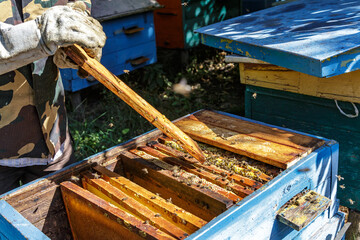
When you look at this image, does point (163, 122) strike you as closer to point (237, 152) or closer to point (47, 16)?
point (237, 152)

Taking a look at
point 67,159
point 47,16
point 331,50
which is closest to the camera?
point 47,16

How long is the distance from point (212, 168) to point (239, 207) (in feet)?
1.22

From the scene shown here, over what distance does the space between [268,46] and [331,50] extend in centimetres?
30

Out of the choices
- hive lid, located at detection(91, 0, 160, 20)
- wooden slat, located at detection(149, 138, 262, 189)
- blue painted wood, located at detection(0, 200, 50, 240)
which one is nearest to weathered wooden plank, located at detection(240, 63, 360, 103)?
wooden slat, located at detection(149, 138, 262, 189)

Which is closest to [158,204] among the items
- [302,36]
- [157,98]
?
[302,36]

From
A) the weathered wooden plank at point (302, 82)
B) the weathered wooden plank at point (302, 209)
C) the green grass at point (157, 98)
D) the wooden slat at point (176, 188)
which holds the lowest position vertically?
the green grass at point (157, 98)

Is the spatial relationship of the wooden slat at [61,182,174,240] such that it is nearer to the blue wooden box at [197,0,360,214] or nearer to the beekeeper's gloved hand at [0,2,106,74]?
the beekeeper's gloved hand at [0,2,106,74]

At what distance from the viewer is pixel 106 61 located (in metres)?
3.88

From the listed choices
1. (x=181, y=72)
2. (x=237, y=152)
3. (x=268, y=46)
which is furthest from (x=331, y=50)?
(x=181, y=72)

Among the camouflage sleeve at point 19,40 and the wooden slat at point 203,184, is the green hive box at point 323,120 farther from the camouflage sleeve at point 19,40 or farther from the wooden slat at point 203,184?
the camouflage sleeve at point 19,40

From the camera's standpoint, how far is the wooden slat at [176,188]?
149cm

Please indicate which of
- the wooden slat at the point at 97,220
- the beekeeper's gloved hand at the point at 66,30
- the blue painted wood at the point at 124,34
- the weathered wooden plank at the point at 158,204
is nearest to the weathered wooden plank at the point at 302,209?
the weathered wooden plank at the point at 158,204

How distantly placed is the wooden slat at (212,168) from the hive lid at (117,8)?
209cm

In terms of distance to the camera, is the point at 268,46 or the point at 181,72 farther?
the point at 181,72
